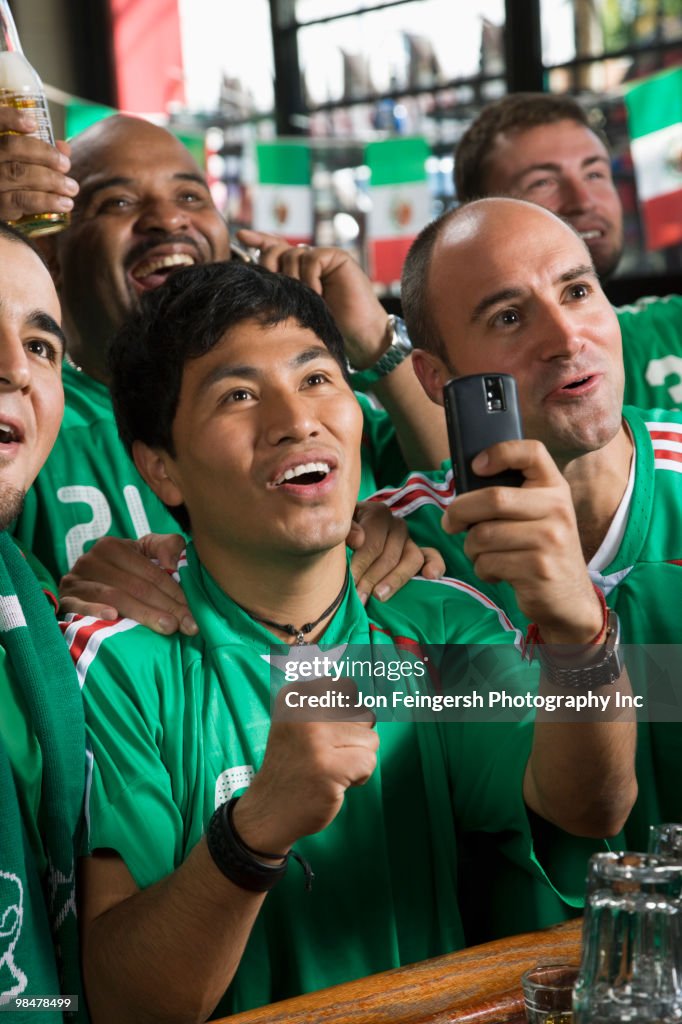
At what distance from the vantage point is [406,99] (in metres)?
4.98

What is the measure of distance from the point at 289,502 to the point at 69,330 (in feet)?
3.90

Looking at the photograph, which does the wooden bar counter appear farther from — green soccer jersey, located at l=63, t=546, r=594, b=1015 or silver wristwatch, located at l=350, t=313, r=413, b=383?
silver wristwatch, located at l=350, t=313, r=413, b=383

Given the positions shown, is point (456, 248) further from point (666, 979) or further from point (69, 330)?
point (666, 979)

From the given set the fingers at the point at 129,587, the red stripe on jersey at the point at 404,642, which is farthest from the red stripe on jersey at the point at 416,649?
the fingers at the point at 129,587

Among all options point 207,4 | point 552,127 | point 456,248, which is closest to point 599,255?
point 552,127

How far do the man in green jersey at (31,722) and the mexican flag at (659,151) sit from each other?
2.98 m

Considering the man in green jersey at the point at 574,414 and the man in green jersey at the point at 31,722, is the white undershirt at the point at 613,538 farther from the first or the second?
the man in green jersey at the point at 31,722

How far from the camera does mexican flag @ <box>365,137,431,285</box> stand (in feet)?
15.0

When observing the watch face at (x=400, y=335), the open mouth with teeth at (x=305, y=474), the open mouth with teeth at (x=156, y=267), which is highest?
the open mouth with teeth at (x=156, y=267)

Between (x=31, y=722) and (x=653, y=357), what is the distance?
1.59 meters

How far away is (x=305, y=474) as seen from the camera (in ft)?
4.68

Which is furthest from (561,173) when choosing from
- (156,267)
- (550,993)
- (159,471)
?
(550,993)

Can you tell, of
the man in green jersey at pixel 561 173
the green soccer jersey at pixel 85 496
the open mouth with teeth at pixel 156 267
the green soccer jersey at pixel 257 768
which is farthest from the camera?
the man in green jersey at pixel 561 173

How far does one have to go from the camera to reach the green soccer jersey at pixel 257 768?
4.28 ft
